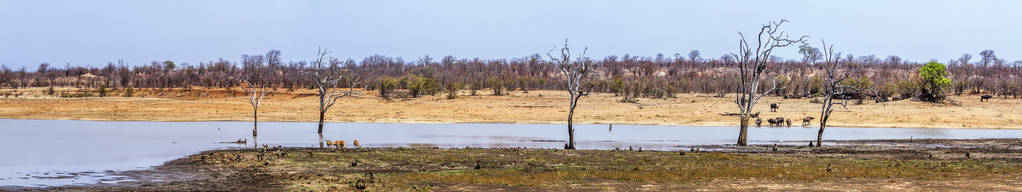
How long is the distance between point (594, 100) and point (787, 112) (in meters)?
16.5

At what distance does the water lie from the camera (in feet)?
88.5

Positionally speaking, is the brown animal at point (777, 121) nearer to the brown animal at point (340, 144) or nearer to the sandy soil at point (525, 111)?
the sandy soil at point (525, 111)

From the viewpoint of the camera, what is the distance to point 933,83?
3007 inches

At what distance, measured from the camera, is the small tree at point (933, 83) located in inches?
2968

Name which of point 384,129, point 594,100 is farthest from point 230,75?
point 384,129

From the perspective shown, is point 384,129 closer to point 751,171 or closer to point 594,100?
point 594,100

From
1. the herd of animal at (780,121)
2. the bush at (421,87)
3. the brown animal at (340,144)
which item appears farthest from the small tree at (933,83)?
the brown animal at (340,144)

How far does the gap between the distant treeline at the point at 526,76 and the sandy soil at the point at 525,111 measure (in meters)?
4.18

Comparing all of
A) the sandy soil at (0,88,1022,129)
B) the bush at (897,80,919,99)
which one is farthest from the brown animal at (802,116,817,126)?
the bush at (897,80,919,99)

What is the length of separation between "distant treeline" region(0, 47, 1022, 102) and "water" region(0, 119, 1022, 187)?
19064 mm

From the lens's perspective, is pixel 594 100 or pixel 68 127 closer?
pixel 68 127

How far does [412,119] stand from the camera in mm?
64938

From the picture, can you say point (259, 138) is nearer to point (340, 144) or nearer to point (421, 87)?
point (340, 144)

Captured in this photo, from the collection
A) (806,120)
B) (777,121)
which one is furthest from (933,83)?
(777,121)
